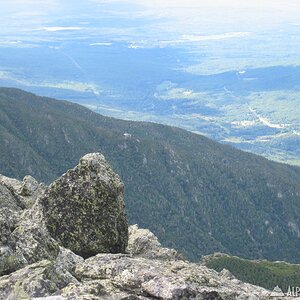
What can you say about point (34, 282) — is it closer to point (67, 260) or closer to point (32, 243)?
point (32, 243)

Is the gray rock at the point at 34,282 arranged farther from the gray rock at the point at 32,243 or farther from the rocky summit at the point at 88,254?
the gray rock at the point at 32,243

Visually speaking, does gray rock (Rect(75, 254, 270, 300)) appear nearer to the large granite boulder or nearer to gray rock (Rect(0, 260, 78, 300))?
gray rock (Rect(0, 260, 78, 300))

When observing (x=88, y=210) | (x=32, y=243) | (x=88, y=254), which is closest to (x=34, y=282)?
(x=32, y=243)

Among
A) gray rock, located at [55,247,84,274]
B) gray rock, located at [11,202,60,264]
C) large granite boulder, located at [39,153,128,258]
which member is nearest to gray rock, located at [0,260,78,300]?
gray rock, located at [11,202,60,264]

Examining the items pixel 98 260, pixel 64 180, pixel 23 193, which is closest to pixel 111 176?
pixel 64 180

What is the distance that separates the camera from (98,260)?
30734 mm

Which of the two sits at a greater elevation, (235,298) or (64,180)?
(64,180)

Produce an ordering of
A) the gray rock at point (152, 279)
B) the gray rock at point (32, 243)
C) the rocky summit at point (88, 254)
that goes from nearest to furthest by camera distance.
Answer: the rocky summit at point (88, 254)
the gray rock at point (152, 279)
the gray rock at point (32, 243)

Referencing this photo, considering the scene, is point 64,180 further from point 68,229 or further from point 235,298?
point 235,298

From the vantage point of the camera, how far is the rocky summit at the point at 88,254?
934 inches

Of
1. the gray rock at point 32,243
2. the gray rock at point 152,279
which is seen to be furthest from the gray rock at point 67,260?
the gray rock at point 152,279

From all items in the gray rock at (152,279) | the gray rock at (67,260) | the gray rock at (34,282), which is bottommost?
the gray rock at (67,260)

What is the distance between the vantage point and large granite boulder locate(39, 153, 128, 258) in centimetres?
3950

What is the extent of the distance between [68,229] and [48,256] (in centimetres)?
1031
